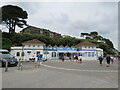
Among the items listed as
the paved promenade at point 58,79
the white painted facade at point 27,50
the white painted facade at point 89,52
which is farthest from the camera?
the white painted facade at point 89,52

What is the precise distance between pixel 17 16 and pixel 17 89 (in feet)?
139

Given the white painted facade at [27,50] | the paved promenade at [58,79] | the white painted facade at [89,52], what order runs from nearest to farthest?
the paved promenade at [58,79], the white painted facade at [27,50], the white painted facade at [89,52]

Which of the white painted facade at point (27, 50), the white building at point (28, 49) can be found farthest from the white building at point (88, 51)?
the white painted facade at point (27, 50)

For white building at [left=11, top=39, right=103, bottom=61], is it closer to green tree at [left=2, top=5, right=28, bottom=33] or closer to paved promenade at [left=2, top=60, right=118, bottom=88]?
green tree at [left=2, top=5, right=28, bottom=33]

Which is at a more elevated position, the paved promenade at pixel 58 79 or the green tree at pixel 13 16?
the green tree at pixel 13 16

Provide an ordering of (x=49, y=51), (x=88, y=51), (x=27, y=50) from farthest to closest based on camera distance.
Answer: (x=88, y=51)
(x=49, y=51)
(x=27, y=50)

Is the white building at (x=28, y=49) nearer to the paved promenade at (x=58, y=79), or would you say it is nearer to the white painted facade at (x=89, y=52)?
the white painted facade at (x=89, y=52)

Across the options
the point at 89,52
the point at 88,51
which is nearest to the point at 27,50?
the point at 88,51

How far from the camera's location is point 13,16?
4125cm

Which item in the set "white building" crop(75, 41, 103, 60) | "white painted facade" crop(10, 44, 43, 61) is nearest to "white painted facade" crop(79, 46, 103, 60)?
"white building" crop(75, 41, 103, 60)

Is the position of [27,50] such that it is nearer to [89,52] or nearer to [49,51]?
[49,51]

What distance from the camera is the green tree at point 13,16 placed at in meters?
41.1

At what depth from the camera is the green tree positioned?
135 ft

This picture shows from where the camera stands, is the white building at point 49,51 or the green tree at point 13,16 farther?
the green tree at point 13,16
